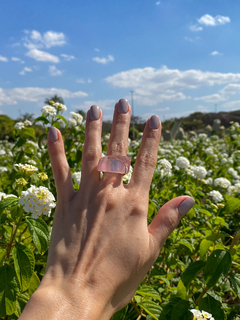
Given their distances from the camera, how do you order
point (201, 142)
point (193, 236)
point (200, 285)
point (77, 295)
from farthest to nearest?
point (201, 142), point (193, 236), point (200, 285), point (77, 295)

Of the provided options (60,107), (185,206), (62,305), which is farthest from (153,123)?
(60,107)

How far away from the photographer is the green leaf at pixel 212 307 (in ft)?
4.46

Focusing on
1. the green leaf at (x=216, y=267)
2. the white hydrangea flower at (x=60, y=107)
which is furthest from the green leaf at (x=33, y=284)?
the white hydrangea flower at (x=60, y=107)

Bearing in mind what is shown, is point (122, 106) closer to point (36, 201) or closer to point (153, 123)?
point (153, 123)

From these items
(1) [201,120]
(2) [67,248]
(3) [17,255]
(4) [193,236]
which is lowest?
(4) [193,236]

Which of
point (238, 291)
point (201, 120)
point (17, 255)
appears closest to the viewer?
point (17, 255)

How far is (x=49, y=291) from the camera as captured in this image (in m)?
0.91

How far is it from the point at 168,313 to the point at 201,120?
45.2m

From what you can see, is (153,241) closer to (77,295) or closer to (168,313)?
(77,295)

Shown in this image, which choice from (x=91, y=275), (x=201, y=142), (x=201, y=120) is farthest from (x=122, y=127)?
(x=201, y=120)

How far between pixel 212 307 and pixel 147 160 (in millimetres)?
897

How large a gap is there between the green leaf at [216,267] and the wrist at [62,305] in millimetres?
662

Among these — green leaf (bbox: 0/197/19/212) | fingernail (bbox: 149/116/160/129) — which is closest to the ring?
fingernail (bbox: 149/116/160/129)

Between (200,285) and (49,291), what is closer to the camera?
(49,291)
